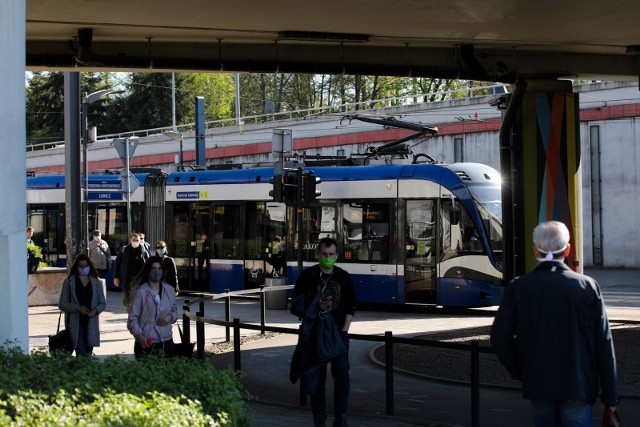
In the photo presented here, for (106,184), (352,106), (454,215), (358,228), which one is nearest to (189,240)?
(106,184)

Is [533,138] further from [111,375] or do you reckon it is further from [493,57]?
[111,375]

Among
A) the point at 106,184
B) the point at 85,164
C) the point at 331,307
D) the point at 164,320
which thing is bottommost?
the point at 164,320

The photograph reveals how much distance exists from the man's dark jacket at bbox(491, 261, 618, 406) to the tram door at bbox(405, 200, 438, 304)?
55.5ft

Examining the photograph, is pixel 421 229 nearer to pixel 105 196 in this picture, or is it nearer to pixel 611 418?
pixel 105 196

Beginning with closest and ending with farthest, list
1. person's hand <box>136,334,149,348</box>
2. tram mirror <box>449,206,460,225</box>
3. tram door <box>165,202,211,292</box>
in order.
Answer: person's hand <box>136,334,149,348</box>, tram mirror <box>449,206,460,225</box>, tram door <box>165,202,211,292</box>

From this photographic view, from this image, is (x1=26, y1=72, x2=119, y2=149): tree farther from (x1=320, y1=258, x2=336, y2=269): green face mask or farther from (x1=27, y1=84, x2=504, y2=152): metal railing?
(x1=320, y1=258, x2=336, y2=269): green face mask

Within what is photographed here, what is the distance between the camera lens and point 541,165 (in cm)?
1802

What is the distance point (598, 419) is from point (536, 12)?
602 cm

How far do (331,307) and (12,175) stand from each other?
10.3 ft

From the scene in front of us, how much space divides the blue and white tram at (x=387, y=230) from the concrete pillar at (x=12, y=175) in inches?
627

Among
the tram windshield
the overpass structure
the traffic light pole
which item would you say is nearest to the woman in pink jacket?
the overpass structure

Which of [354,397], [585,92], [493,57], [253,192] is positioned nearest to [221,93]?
[585,92]

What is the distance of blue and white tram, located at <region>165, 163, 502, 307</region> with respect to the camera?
23.4m

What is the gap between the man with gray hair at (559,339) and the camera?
6566 millimetres
